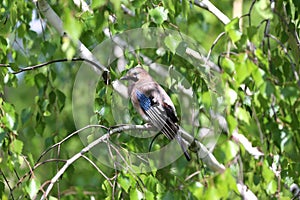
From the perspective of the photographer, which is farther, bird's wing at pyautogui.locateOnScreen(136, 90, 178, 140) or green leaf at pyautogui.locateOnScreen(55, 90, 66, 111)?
green leaf at pyautogui.locateOnScreen(55, 90, 66, 111)

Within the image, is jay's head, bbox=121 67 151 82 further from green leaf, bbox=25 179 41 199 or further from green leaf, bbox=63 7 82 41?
green leaf, bbox=63 7 82 41

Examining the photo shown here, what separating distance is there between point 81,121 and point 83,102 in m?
0.35

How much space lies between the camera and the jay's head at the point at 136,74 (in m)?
3.54

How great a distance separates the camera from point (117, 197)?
2.88 m

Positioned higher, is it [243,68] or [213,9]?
[213,9]

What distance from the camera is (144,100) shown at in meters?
3.61

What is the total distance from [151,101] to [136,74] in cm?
17

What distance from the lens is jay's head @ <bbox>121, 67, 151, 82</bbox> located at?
354 centimetres

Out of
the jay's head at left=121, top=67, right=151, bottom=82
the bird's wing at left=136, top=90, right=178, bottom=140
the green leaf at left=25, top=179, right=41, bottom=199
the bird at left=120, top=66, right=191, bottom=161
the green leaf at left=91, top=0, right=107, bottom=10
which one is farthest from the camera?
the jay's head at left=121, top=67, right=151, bottom=82

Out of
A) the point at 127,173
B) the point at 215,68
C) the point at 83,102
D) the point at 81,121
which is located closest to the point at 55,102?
the point at 81,121

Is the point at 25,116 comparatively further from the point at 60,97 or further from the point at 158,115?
the point at 158,115

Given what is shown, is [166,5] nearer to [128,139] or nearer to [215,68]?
[215,68]

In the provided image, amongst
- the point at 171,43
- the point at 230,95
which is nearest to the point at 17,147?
the point at 171,43

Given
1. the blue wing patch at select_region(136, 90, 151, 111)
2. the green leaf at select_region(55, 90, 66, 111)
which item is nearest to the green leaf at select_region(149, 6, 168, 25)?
the blue wing patch at select_region(136, 90, 151, 111)
